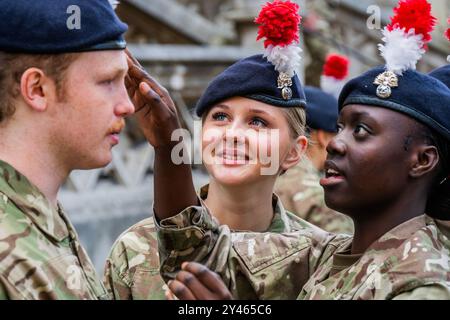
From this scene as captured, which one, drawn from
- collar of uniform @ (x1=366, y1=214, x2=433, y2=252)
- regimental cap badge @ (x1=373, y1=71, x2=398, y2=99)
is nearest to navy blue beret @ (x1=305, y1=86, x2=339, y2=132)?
regimental cap badge @ (x1=373, y1=71, x2=398, y2=99)

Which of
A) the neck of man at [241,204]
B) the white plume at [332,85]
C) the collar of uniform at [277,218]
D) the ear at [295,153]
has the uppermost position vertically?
the ear at [295,153]

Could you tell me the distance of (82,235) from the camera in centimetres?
775

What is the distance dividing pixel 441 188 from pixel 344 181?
40cm

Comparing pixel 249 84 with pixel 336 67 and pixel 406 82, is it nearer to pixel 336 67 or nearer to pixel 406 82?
pixel 406 82

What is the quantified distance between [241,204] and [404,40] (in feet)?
3.62

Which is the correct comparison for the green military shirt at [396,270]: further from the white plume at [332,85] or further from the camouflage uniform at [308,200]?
the white plume at [332,85]

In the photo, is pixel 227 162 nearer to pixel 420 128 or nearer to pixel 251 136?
pixel 251 136

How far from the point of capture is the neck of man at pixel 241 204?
4.26 metres

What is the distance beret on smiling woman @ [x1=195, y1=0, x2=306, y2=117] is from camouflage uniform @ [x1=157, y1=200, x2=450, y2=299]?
2.07ft

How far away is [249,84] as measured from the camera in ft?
13.8

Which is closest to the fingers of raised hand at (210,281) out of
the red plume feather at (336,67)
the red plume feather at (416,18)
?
the red plume feather at (416,18)

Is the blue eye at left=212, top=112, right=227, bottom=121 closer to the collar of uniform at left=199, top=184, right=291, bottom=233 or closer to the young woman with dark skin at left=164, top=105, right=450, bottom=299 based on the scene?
the collar of uniform at left=199, top=184, right=291, bottom=233

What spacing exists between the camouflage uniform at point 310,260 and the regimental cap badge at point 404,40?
54 cm
